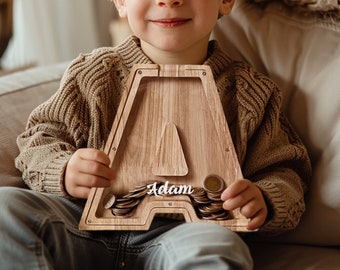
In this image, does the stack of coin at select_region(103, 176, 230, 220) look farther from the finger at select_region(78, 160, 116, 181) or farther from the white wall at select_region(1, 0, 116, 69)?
the white wall at select_region(1, 0, 116, 69)

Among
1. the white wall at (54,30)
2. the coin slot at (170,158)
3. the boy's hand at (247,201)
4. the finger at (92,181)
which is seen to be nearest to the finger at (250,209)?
the boy's hand at (247,201)

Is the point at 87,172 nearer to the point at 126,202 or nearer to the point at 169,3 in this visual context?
the point at 126,202

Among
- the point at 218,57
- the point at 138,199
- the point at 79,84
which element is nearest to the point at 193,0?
the point at 218,57

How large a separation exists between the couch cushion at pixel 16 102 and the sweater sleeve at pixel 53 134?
32mm

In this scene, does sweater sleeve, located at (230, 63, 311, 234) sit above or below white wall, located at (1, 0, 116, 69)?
above

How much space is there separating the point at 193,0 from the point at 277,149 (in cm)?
29

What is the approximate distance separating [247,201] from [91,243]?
0.81ft

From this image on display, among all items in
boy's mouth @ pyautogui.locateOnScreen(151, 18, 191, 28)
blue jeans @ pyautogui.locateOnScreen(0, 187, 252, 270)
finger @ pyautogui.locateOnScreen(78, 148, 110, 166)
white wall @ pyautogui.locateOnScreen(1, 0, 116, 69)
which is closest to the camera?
blue jeans @ pyautogui.locateOnScreen(0, 187, 252, 270)

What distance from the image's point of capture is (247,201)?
0.93m

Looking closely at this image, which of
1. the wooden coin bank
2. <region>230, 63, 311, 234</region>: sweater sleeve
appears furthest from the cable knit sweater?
the wooden coin bank

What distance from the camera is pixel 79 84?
3.59ft

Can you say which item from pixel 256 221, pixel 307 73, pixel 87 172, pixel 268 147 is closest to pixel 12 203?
pixel 87 172

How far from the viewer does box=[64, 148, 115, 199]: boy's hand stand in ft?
3.07

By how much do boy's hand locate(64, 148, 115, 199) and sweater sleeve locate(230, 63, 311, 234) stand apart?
0.83 ft
